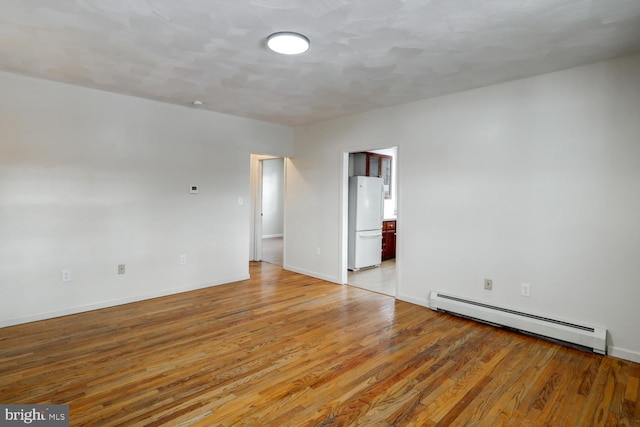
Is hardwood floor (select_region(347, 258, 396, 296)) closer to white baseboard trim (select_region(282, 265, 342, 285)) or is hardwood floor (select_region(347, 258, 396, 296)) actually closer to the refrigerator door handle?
white baseboard trim (select_region(282, 265, 342, 285))

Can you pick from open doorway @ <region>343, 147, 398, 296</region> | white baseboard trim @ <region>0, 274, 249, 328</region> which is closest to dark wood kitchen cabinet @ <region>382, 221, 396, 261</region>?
open doorway @ <region>343, 147, 398, 296</region>

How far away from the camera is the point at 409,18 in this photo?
2.09 meters

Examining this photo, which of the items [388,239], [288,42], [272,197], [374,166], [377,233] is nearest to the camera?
[288,42]

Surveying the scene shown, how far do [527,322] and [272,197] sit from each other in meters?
8.11

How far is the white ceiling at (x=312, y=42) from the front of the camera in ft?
6.56

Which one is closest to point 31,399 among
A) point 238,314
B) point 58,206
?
point 238,314

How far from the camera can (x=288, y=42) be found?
2344 mm

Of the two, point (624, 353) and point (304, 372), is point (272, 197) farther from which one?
point (624, 353)

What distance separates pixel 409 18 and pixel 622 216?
7.62ft

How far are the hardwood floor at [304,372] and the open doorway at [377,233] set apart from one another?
1291mm

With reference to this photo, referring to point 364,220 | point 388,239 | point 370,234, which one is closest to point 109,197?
point 364,220

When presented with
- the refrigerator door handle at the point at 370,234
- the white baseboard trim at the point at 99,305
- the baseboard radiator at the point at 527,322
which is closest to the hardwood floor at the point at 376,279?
the refrigerator door handle at the point at 370,234

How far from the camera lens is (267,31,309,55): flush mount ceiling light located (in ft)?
7.53

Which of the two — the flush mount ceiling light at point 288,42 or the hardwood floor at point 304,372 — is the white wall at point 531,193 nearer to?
A: the hardwood floor at point 304,372
